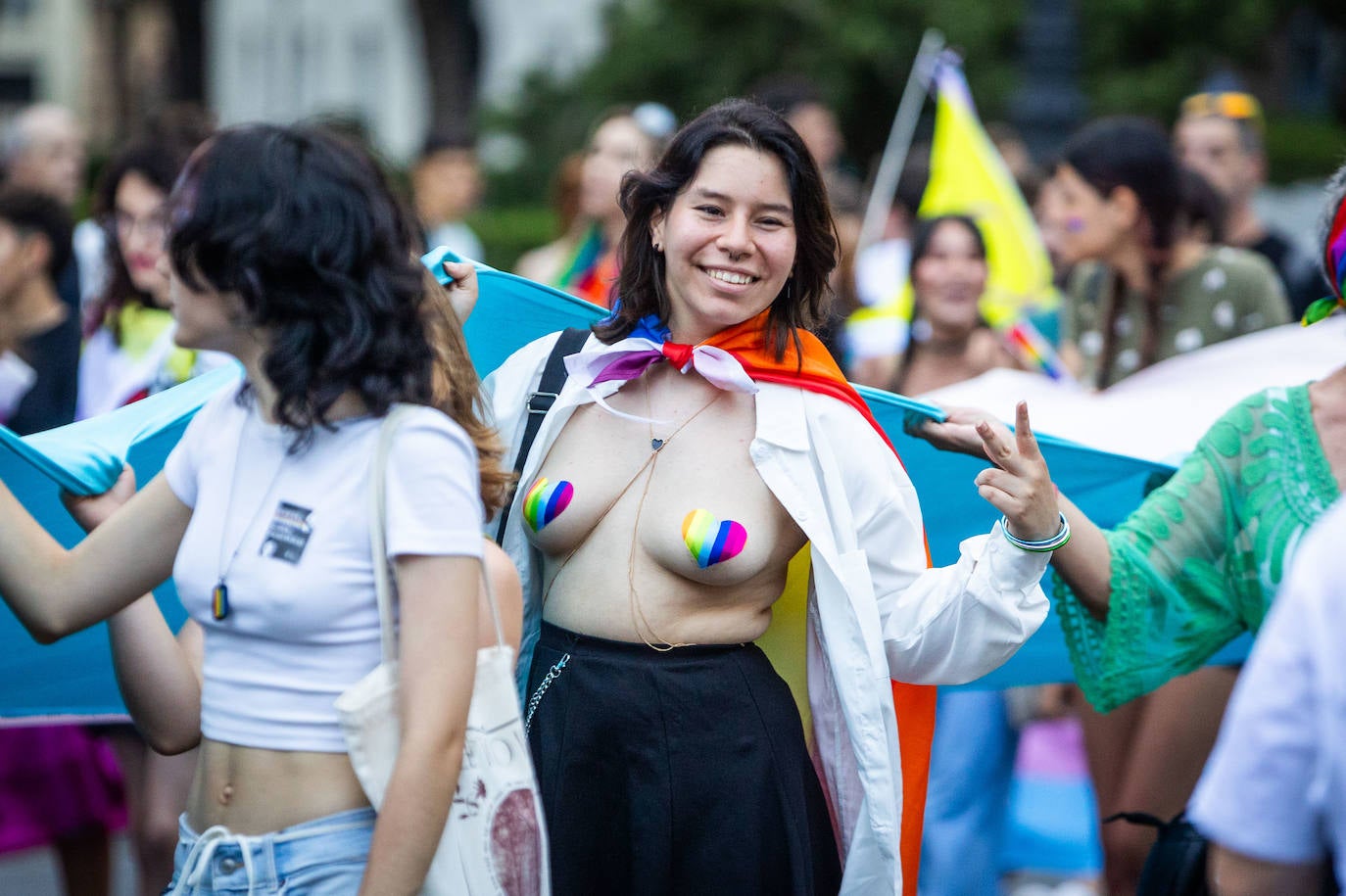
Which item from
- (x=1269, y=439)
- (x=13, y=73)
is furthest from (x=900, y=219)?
(x=13, y=73)

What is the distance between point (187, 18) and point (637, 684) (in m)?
22.8

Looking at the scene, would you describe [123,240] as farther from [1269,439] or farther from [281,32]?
[281,32]

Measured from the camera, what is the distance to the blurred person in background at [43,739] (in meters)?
5.07

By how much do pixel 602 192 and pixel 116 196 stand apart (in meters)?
1.95

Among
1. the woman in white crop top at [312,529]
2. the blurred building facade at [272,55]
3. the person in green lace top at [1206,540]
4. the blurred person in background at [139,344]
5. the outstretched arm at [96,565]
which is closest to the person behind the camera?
the woman in white crop top at [312,529]

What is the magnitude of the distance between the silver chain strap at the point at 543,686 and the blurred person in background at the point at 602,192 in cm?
313

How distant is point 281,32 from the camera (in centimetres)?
4041

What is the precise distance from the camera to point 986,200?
780 centimetres

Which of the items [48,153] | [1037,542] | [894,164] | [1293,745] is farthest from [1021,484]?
[48,153]

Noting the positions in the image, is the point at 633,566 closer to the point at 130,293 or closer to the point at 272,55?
the point at 130,293

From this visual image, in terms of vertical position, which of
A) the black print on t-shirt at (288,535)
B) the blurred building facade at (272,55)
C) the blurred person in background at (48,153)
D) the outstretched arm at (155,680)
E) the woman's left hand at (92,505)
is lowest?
the outstretched arm at (155,680)

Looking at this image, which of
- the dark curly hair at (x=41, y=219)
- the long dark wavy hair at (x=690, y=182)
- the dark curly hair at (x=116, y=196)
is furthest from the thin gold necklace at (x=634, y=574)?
the dark curly hair at (x=41, y=219)

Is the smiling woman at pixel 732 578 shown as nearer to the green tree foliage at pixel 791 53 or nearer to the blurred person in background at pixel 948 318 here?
the blurred person in background at pixel 948 318

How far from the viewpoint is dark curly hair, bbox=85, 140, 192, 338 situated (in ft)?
16.6
